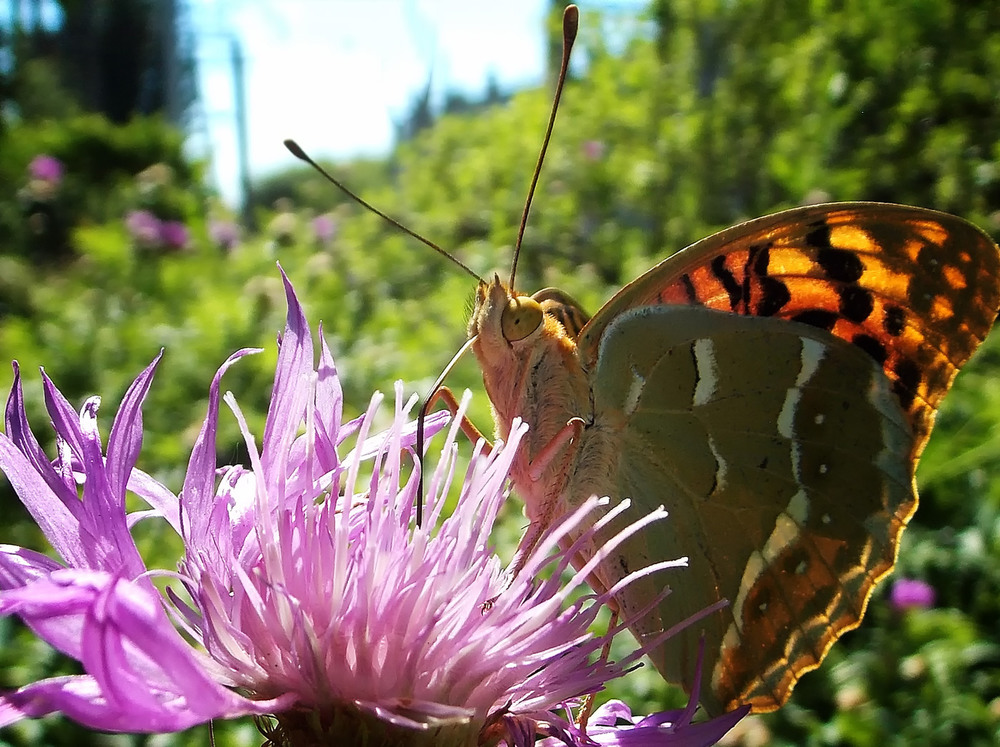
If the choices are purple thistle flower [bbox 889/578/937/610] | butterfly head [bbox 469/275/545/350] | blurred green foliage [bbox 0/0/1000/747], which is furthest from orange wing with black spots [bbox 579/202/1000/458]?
purple thistle flower [bbox 889/578/937/610]

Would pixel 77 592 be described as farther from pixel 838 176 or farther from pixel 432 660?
pixel 838 176

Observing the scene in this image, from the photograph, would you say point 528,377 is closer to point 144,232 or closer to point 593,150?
point 144,232

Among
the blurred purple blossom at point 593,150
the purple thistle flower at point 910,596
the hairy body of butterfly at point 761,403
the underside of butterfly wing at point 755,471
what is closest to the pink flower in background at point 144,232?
→ the blurred purple blossom at point 593,150

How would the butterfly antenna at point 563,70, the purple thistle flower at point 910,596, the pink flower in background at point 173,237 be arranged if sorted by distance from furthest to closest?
the pink flower in background at point 173,237 → the purple thistle flower at point 910,596 → the butterfly antenna at point 563,70

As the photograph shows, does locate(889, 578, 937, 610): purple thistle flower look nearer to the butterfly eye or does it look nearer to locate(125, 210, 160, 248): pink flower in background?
the butterfly eye

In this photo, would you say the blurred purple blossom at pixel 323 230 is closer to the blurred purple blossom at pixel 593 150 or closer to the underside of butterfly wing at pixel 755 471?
the blurred purple blossom at pixel 593 150

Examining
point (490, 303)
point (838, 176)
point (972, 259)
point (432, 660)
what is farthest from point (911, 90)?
point (432, 660)

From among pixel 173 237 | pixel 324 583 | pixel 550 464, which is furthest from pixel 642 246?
pixel 324 583
